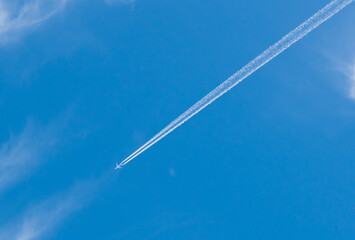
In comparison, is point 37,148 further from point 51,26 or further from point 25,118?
point 51,26

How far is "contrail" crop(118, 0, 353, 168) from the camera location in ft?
143

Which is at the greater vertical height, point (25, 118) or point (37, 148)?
point (25, 118)

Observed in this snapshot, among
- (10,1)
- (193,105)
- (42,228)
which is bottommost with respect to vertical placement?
(42,228)

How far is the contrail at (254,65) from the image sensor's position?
43438mm

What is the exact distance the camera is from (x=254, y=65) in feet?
144

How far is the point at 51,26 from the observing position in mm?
45656

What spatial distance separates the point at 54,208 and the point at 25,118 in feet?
33.4

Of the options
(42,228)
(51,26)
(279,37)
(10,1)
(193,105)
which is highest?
(10,1)

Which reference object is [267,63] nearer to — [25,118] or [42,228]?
[25,118]

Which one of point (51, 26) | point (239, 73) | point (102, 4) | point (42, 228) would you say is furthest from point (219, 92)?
point (42, 228)

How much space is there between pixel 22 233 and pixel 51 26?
22526 mm

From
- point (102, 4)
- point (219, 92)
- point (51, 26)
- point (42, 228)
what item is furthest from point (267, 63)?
point (42, 228)

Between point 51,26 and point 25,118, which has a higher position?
point 51,26

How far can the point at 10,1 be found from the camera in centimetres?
4562
